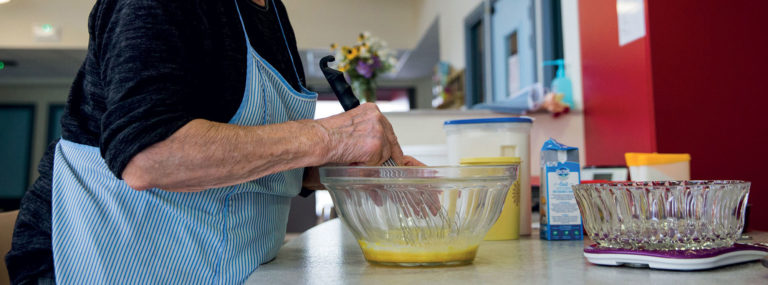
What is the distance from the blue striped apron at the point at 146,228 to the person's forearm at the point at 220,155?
78mm

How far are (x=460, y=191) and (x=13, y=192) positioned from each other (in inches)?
361

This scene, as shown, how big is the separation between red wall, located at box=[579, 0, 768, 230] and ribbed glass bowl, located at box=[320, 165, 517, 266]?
156 cm

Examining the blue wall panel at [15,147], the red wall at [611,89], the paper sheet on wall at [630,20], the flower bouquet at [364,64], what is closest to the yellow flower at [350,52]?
the flower bouquet at [364,64]

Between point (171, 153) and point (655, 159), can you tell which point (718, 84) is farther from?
point (171, 153)

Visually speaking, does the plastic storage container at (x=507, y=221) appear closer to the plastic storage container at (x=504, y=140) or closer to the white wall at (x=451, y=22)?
the plastic storage container at (x=504, y=140)

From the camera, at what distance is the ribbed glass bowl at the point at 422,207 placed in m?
0.70

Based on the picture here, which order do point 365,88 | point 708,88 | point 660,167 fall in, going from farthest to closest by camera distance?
1. point 365,88
2. point 708,88
3. point 660,167

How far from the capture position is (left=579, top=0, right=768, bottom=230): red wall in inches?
81.0

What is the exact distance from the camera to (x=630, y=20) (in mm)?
2172

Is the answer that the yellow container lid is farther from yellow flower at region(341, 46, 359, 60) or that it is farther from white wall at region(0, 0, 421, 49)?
white wall at region(0, 0, 421, 49)

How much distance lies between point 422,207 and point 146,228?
1.25 feet

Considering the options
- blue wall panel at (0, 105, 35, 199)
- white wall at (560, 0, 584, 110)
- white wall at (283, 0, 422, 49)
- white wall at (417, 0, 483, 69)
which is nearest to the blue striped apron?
white wall at (560, 0, 584, 110)

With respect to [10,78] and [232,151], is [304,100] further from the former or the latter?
[10,78]

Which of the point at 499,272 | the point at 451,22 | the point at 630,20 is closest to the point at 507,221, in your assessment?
the point at 499,272
